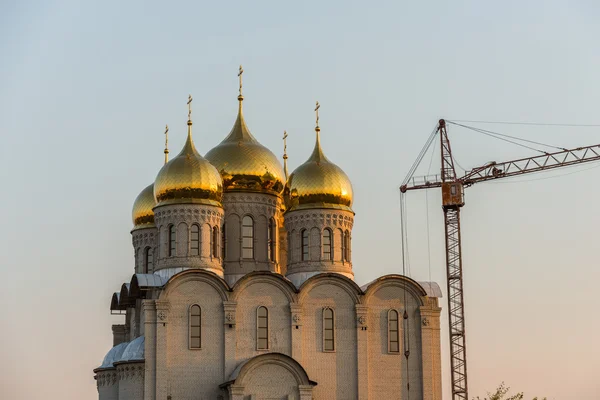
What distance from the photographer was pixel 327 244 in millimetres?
44562

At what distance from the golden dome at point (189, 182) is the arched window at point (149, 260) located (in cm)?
421

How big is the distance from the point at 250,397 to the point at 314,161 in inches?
342

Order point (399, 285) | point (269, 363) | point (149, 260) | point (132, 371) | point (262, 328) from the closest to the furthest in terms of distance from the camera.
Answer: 1. point (269, 363)
2. point (132, 371)
3. point (262, 328)
4. point (399, 285)
5. point (149, 260)

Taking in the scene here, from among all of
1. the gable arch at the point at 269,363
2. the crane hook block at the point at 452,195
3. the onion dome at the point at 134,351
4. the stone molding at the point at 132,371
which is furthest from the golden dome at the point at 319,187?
the crane hook block at the point at 452,195

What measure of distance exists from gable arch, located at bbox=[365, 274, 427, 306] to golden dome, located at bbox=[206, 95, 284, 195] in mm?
4663

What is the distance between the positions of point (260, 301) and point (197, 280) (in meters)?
1.95

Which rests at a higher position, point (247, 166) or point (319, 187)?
point (247, 166)

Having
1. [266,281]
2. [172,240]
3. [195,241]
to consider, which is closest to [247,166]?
[195,241]

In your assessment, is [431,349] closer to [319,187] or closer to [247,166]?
[319,187]

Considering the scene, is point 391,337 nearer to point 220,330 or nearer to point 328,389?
A: point 328,389

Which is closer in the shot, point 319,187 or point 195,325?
point 195,325

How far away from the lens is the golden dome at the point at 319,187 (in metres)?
44.8

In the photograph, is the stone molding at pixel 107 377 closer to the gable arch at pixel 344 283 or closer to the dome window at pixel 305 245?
the gable arch at pixel 344 283

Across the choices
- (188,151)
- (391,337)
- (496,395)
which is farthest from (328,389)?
(188,151)
